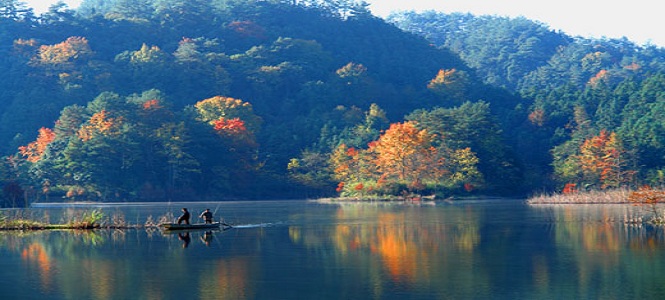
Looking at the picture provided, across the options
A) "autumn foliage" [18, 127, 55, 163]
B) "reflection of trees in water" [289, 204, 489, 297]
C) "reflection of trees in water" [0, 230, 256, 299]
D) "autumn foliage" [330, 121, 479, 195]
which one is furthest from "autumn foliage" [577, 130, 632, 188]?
"reflection of trees in water" [0, 230, 256, 299]

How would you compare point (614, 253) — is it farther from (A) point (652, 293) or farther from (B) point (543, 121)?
(B) point (543, 121)

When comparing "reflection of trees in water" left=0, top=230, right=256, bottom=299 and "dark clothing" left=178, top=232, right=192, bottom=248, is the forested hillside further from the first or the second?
"reflection of trees in water" left=0, top=230, right=256, bottom=299

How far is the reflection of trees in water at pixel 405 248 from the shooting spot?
27.9 meters

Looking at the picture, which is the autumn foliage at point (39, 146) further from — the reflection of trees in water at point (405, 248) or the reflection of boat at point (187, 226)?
the reflection of boat at point (187, 226)

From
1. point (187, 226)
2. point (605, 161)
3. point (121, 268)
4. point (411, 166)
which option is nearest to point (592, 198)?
point (605, 161)

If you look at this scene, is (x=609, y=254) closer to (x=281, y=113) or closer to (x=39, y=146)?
(x=39, y=146)

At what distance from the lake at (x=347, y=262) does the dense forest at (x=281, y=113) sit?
43.3 meters

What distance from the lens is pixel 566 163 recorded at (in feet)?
326

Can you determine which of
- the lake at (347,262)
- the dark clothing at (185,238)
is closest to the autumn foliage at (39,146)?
the lake at (347,262)

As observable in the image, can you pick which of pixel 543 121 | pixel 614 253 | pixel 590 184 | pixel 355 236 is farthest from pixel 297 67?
pixel 614 253

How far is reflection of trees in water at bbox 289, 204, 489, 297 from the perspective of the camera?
27859 mm

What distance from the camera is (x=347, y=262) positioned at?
32.7 m

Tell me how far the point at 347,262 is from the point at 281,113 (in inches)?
3913

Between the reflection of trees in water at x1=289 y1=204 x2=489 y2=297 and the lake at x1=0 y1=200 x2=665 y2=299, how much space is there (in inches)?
2.2
